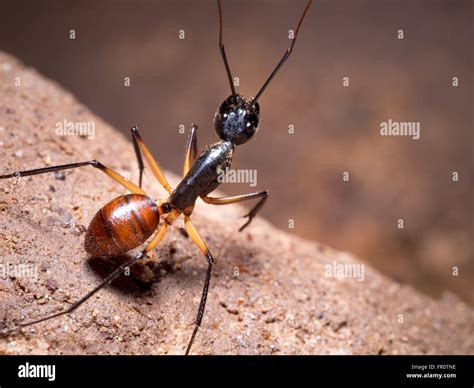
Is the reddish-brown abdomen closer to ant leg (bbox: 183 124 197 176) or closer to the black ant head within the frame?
ant leg (bbox: 183 124 197 176)

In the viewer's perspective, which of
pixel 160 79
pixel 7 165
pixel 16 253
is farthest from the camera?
pixel 160 79

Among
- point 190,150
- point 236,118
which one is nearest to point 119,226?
point 190,150

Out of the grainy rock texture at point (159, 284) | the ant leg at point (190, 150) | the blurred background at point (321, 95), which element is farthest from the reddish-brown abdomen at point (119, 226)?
the blurred background at point (321, 95)

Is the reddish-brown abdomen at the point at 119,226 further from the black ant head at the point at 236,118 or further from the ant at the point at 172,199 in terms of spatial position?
the black ant head at the point at 236,118

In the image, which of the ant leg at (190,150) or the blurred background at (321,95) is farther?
the blurred background at (321,95)
